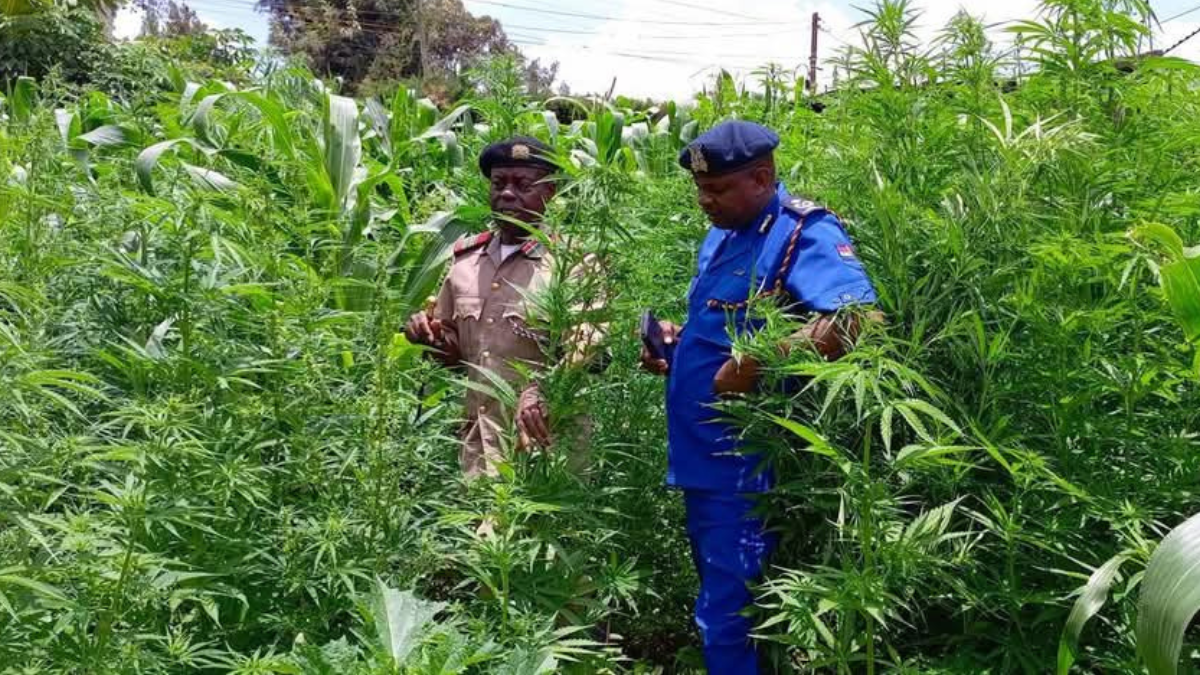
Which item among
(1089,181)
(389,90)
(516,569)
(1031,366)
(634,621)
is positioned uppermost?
(389,90)

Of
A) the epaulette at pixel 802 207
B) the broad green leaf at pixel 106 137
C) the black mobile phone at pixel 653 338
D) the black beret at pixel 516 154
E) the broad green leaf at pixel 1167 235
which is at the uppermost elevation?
the broad green leaf at pixel 106 137

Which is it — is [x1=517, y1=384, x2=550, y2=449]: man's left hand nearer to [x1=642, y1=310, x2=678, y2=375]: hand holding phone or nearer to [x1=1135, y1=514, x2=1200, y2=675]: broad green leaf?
[x1=642, y1=310, x2=678, y2=375]: hand holding phone

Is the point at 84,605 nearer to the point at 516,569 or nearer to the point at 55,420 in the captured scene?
the point at 55,420

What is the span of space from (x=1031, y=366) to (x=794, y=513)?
2.06 ft

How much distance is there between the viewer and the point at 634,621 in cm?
289

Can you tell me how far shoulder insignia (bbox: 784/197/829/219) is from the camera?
237 centimetres

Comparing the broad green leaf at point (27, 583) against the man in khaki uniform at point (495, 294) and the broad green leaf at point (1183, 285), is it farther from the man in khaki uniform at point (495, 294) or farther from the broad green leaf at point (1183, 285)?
the broad green leaf at point (1183, 285)

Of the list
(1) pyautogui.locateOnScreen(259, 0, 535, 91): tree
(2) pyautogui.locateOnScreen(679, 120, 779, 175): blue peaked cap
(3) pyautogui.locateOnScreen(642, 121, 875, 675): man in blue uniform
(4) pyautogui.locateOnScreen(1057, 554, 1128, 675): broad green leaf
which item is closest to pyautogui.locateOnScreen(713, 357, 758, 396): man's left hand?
A: (3) pyautogui.locateOnScreen(642, 121, 875, 675): man in blue uniform

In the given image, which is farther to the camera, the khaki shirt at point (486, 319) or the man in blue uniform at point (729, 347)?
the khaki shirt at point (486, 319)

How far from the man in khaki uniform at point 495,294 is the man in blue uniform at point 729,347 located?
469mm

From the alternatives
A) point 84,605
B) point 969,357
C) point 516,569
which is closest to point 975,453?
point 969,357

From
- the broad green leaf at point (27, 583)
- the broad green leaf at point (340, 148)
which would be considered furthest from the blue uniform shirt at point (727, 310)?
the broad green leaf at point (340, 148)

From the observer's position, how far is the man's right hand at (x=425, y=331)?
122 inches

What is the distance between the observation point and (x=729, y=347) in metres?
2.42
